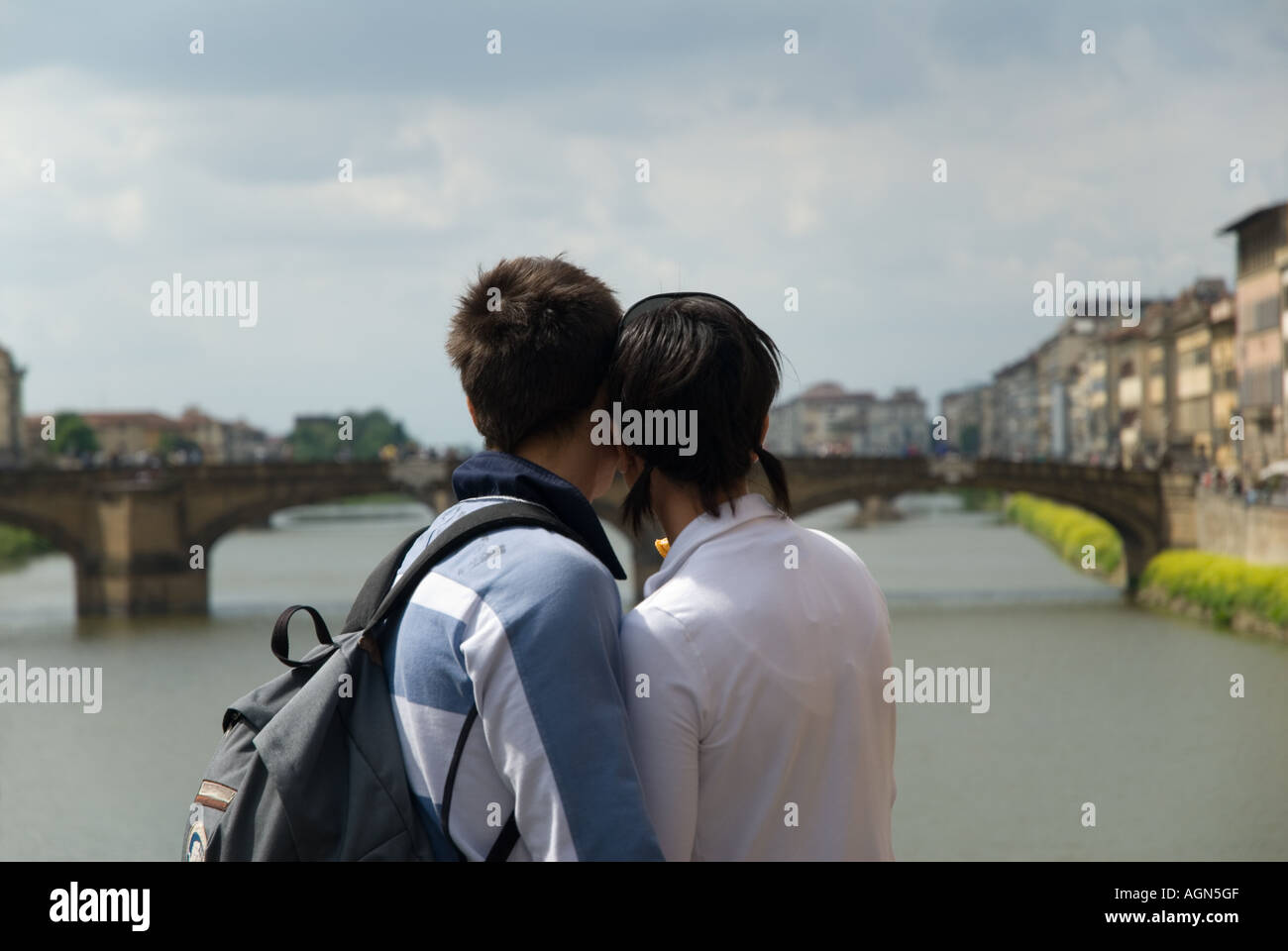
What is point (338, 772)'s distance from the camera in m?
1.48

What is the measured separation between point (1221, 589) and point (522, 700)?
72.8 ft

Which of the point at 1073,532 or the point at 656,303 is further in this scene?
A: the point at 1073,532

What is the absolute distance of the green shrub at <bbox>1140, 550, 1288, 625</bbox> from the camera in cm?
1975

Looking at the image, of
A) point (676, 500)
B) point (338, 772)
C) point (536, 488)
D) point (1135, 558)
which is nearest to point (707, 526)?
point (676, 500)

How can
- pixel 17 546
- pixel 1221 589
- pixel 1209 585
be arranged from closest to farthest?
pixel 1221 589
pixel 1209 585
pixel 17 546

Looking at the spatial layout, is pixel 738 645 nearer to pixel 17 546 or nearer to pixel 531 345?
pixel 531 345

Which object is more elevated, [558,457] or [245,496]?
[558,457]

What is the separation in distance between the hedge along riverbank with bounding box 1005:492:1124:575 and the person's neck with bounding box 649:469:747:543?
24.8 meters

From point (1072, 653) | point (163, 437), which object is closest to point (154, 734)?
point (1072, 653)

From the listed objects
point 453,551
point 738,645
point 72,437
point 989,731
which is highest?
point 72,437

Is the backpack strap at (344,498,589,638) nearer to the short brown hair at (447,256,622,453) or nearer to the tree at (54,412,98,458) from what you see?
the short brown hair at (447,256,622,453)
